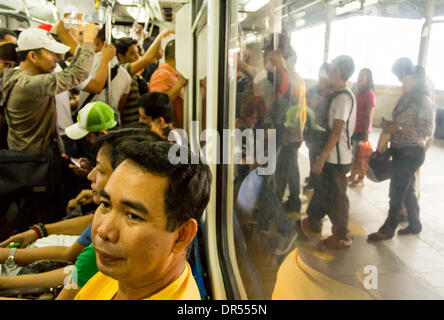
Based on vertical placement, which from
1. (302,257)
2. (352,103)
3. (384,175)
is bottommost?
(302,257)

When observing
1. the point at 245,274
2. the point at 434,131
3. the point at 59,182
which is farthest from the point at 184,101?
the point at 434,131

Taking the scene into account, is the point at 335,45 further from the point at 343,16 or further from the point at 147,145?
the point at 147,145

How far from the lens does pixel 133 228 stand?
0.78 metres

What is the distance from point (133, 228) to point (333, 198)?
43 cm

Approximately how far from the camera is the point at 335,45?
0.67m

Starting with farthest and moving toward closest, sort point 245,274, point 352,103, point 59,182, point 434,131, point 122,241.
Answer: point 59,182, point 245,274, point 122,241, point 352,103, point 434,131

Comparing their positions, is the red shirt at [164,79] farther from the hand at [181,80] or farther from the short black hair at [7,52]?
the short black hair at [7,52]

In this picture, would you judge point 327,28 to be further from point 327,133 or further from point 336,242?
point 336,242

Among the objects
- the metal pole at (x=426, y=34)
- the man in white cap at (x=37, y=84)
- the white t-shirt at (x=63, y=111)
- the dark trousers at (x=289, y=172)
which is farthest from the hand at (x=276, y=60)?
the white t-shirt at (x=63, y=111)

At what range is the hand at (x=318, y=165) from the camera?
2.52ft

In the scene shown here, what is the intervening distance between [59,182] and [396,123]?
224cm

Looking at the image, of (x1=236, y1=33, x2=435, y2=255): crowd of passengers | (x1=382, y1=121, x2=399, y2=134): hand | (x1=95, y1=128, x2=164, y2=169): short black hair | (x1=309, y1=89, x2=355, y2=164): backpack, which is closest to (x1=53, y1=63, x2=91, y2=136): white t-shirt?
(x1=95, y1=128, x2=164, y2=169): short black hair

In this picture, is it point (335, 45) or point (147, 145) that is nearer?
point (335, 45)

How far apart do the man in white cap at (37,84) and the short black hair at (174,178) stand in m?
1.38
